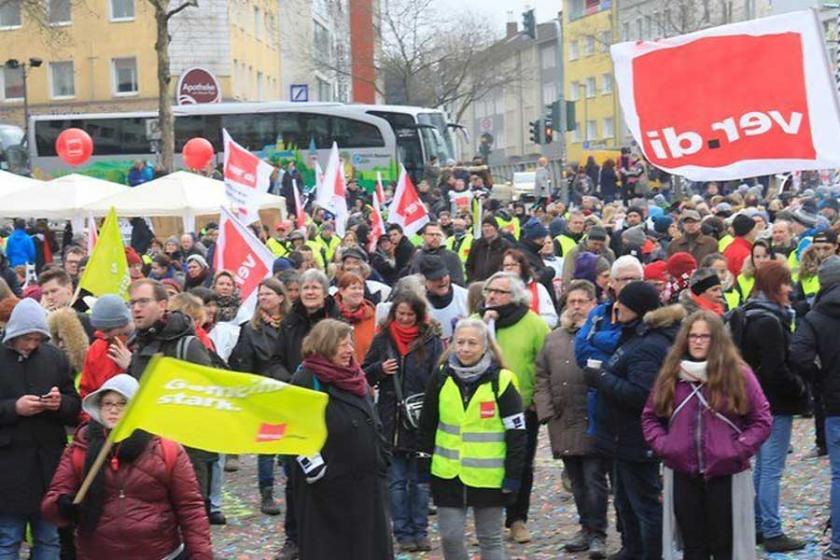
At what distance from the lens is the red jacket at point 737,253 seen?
14023 millimetres

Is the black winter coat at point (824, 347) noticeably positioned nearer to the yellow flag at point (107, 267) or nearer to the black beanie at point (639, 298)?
the black beanie at point (639, 298)

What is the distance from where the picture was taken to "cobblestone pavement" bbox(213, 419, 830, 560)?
9.41 meters

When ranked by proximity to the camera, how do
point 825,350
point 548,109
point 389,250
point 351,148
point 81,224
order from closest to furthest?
1. point 825,350
2. point 389,250
3. point 81,224
4. point 548,109
5. point 351,148

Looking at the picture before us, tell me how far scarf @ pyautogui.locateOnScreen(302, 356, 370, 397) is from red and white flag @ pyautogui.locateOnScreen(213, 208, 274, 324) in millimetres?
5469

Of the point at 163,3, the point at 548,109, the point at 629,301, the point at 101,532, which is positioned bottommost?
the point at 101,532

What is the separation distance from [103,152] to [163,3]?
13687 millimetres

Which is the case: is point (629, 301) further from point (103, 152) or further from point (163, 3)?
point (103, 152)

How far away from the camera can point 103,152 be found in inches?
1829

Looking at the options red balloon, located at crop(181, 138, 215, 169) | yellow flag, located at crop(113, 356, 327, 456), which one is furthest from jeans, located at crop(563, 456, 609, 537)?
red balloon, located at crop(181, 138, 215, 169)

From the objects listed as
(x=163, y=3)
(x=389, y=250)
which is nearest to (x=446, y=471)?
(x=389, y=250)

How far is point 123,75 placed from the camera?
205 feet

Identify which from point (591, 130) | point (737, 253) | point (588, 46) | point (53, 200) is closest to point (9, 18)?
point (588, 46)

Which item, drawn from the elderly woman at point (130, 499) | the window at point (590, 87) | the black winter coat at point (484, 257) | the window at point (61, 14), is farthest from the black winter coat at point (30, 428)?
the window at point (590, 87)

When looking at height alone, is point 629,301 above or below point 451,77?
below
